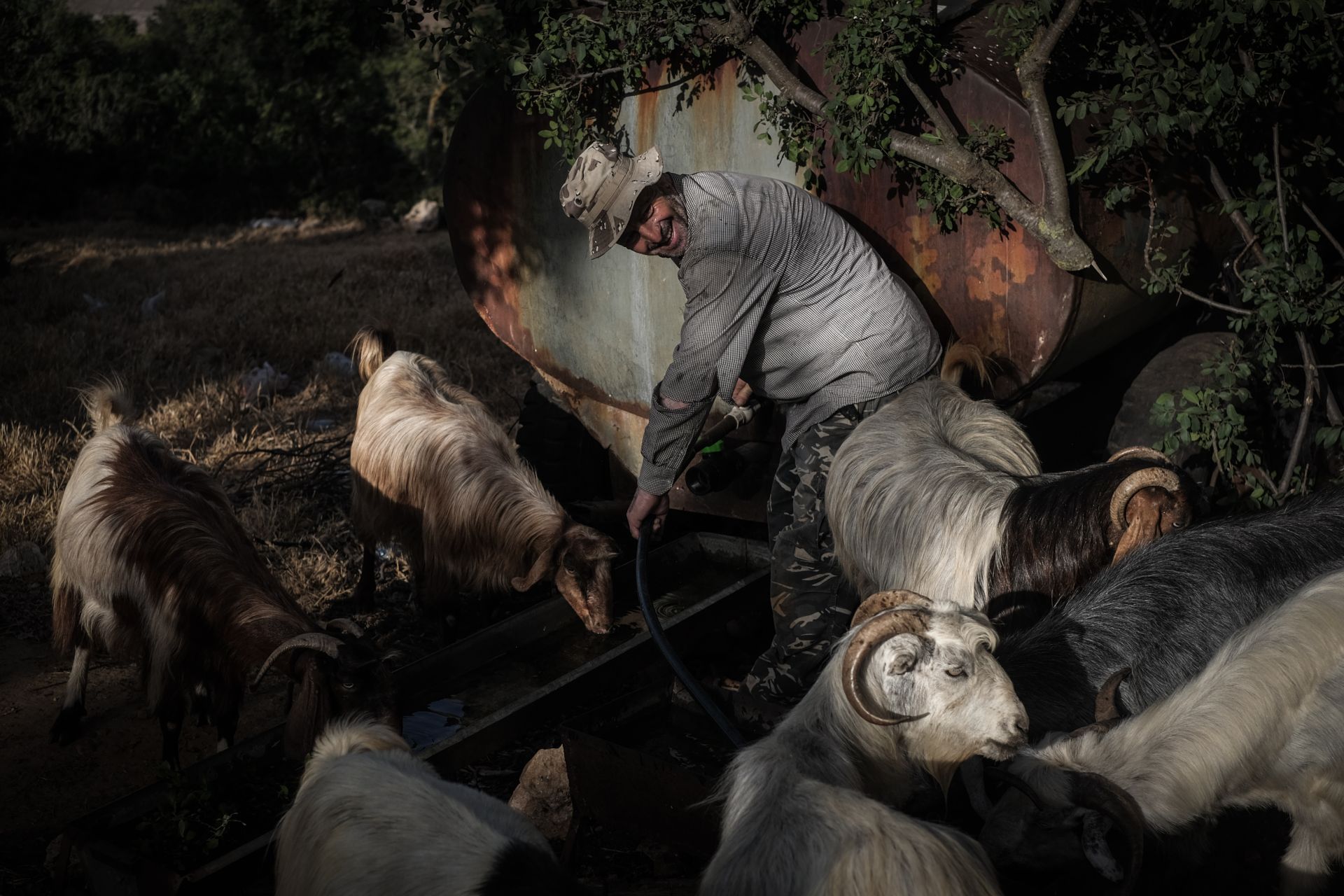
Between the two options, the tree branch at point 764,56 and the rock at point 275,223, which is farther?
the rock at point 275,223

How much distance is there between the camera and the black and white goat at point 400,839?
2658 mm

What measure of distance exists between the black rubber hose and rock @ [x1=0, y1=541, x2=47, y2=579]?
3.69 metres

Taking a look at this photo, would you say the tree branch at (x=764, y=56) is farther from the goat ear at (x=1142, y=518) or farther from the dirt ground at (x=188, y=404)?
the dirt ground at (x=188, y=404)

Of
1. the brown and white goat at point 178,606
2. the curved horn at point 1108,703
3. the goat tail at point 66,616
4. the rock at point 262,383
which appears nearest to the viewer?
the curved horn at point 1108,703

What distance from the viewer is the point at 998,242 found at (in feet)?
15.3

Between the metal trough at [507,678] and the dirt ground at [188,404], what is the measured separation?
336 mm

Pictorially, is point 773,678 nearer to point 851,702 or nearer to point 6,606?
point 851,702

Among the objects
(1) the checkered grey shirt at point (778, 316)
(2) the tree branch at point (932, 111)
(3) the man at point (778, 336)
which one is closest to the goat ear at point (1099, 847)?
(3) the man at point (778, 336)

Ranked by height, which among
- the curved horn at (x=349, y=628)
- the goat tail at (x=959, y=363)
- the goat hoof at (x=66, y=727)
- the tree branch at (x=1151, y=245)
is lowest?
the goat hoof at (x=66, y=727)

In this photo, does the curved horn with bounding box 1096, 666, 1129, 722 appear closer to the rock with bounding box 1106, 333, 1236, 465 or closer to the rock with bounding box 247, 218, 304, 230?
the rock with bounding box 1106, 333, 1236, 465

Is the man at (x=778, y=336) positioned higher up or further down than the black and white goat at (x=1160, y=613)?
higher up

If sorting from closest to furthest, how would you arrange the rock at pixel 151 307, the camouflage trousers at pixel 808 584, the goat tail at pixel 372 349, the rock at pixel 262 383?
the camouflage trousers at pixel 808 584 → the goat tail at pixel 372 349 → the rock at pixel 262 383 → the rock at pixel 151 307

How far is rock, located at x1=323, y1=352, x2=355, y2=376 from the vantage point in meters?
9.45

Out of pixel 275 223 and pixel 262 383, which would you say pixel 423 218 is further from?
pixel 262 383
